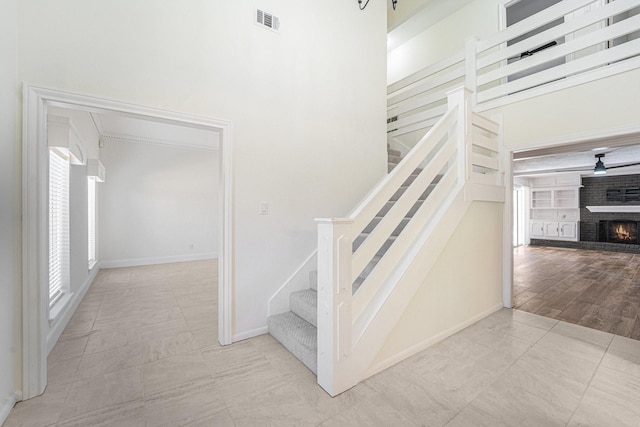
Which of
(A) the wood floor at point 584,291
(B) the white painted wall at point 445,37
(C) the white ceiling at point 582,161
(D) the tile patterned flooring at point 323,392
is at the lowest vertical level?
(D) the tile patterned flooring at point 323,392

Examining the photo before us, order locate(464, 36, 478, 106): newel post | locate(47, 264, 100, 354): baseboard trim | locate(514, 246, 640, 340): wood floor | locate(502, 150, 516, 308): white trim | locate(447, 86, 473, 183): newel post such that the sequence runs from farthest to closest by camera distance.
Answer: locate(464, 36, 478, 106): newel post, locate(502, 150, 516, 308): white trim, locate(514, 246, 640, 340): wood floor, locate(447, 86, 473, 183): newel post, locate(47, 264, 100, 354): baseboard trim

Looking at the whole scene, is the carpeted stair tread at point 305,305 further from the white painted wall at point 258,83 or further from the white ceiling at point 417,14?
the white ceiling at point 417,14

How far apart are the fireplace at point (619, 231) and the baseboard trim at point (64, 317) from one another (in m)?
12.5

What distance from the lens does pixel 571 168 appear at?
7.91m

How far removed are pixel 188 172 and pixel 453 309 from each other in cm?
635

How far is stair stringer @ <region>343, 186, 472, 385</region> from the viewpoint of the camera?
71.4 inches

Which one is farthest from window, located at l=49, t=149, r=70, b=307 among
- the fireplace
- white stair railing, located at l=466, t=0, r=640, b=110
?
the fireplace

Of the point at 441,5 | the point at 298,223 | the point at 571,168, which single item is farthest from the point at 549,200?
the point at 298,223

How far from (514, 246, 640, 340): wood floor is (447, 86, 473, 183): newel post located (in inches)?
76.7

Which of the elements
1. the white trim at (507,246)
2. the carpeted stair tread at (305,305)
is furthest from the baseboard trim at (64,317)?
the white trim at (507,246)

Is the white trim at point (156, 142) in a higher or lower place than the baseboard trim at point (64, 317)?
higher

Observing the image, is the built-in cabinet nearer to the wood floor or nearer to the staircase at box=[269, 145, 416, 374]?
the wood floor

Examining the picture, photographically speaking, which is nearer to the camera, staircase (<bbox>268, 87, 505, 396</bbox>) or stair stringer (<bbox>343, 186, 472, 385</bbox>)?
staircase (<bbox>268, 87, 505, 396</bbox>)

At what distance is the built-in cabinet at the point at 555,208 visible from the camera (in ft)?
28.9
